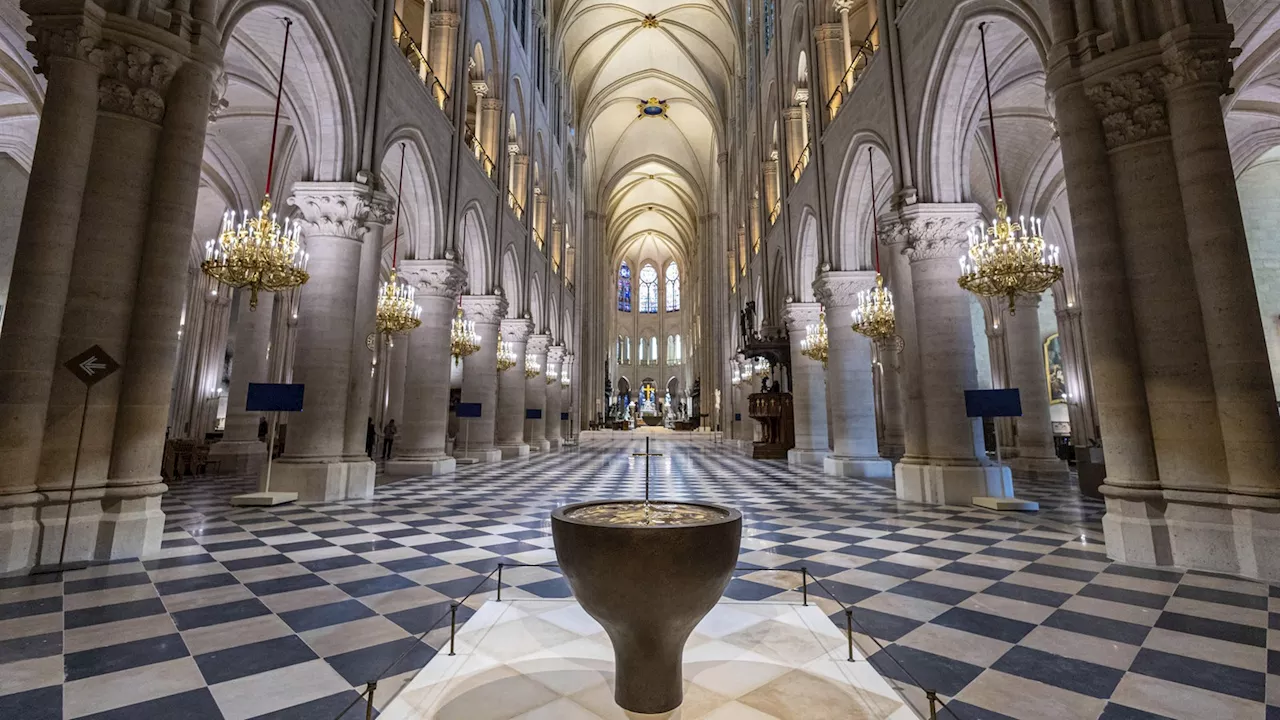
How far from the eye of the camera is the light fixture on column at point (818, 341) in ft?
41.4

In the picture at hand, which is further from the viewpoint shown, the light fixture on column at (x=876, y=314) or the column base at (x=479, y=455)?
the column base at (x=479, y=455)

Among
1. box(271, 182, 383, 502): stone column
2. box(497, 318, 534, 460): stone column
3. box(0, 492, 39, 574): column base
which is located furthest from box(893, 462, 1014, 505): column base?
box(497, 318, 534, 460): stone column

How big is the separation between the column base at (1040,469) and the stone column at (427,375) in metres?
12.1

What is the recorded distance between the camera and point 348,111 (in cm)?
815

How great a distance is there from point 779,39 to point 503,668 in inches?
687

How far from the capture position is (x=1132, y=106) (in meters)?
4.79

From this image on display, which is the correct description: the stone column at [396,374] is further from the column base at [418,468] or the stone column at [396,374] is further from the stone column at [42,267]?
the stone column at [42,267]

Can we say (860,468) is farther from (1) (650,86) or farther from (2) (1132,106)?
(1) (650,86)

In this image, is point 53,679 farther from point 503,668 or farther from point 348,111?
point 348,111

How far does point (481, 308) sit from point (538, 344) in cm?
579

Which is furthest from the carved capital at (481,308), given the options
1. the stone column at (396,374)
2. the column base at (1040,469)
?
the column base at (1040,469)

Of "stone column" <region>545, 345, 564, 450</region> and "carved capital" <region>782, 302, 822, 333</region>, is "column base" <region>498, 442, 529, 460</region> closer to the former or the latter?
"stone column" <region>545, 345, 564, 450</region>

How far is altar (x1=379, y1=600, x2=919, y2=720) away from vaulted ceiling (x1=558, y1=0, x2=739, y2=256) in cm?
2517

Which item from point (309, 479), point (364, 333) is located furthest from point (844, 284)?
point (309, 479)
